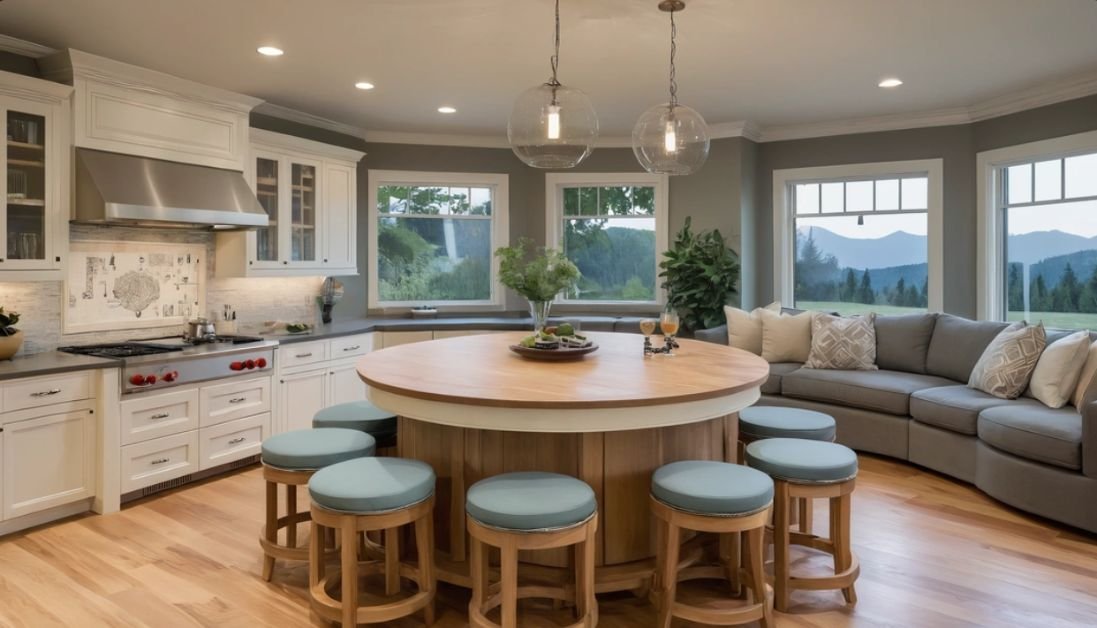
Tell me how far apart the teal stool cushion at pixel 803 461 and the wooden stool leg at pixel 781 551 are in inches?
2.8

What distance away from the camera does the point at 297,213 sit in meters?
5.38

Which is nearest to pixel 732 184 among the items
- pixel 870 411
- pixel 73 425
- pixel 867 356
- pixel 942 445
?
pixel 867 356

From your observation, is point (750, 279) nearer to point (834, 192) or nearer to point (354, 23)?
point (834, 192)

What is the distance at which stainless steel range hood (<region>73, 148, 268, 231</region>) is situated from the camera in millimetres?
3826

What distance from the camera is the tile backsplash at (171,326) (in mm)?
3971

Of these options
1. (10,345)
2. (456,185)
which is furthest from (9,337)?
(456,185)

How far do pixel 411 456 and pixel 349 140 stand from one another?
4007mm

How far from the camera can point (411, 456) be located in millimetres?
2883

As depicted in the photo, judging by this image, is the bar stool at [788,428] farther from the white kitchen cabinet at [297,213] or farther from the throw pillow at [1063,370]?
the white kitchen cabinet at [297,213]

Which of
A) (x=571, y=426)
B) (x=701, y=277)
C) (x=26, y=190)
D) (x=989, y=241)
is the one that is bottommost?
(x=571, y=426)

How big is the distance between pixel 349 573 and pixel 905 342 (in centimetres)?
431

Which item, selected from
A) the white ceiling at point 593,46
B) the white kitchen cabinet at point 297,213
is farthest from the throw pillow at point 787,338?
the white kitchen cabinet at point 297,213

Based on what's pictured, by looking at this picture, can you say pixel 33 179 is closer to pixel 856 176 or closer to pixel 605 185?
pixel 605 185

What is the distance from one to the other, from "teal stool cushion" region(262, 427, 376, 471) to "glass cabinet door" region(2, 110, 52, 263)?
1.99 meters
